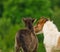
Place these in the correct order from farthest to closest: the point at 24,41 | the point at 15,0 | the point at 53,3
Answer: the point at 53,3 < the point at 15,0 < the point at 24,41

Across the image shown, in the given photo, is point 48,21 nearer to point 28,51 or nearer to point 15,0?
point 28,51

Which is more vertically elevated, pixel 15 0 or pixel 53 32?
pixel 15 0

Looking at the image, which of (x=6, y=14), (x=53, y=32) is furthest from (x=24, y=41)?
(x=6, y=14)

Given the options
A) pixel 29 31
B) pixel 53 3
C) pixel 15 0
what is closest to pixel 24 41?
pixel 29 31

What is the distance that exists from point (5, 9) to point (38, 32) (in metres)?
29.8

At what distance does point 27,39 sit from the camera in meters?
8.81

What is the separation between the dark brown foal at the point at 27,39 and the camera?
343 inches

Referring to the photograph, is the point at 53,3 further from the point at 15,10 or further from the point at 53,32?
the point at 53,32

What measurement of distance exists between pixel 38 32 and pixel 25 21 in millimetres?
1013

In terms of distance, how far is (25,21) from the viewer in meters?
9.00

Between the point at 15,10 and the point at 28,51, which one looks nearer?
the point at 28,51

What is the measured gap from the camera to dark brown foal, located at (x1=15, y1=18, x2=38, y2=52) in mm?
→ 8711

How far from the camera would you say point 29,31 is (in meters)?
8.87

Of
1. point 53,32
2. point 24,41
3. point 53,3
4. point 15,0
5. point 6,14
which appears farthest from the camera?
point 53,3
